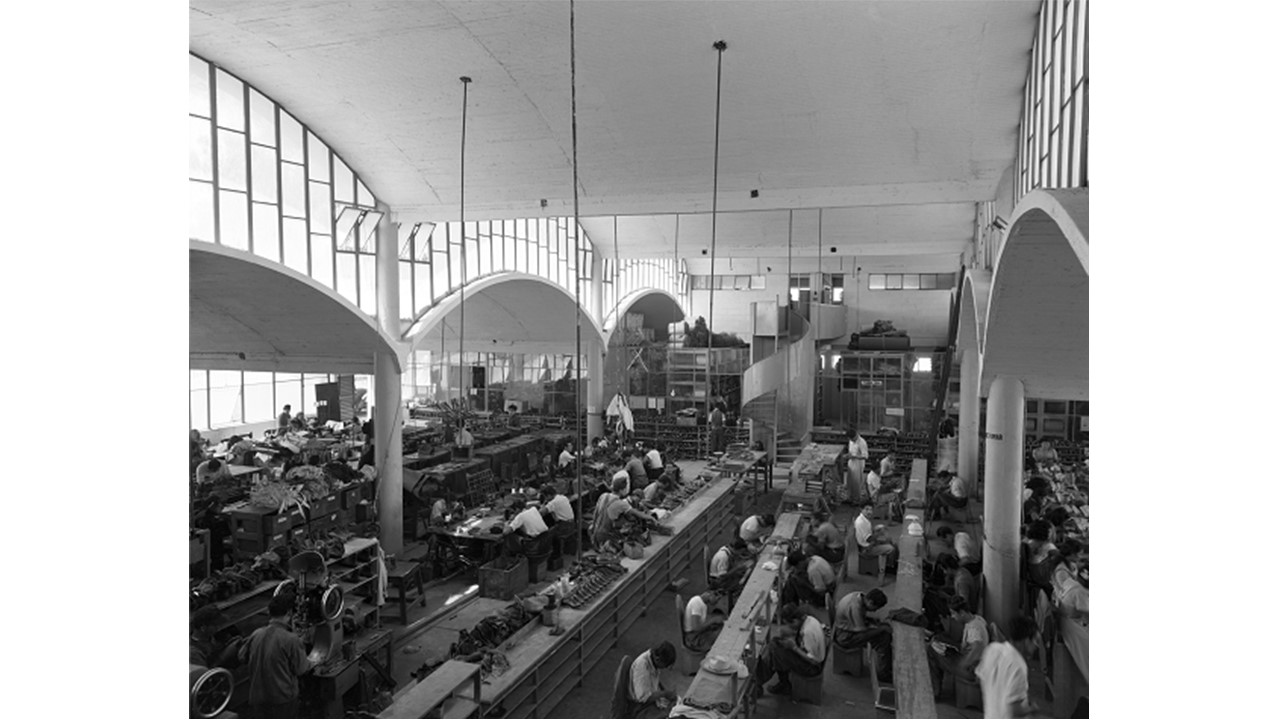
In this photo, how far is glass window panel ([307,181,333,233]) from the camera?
40.9 feet

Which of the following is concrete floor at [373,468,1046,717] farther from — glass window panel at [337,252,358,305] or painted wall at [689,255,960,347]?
painted wall at [689,255,960,347]

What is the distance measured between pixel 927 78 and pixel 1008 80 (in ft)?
2.92

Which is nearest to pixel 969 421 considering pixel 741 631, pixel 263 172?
pixel 741 631

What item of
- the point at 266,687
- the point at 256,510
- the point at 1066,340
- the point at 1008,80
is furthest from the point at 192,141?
the point at 1066,340

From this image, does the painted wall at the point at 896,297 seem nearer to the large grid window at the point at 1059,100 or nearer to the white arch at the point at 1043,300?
the white arch at the point at 1043,300

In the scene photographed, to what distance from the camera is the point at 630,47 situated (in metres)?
Result: 9.01

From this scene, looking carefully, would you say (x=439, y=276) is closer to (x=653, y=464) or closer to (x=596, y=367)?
(x=653, y=464)

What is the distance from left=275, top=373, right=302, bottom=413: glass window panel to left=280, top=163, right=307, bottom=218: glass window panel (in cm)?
1251

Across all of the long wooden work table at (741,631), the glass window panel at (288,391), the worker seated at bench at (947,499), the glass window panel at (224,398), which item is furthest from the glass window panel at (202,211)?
the glass window panel at (288,391)

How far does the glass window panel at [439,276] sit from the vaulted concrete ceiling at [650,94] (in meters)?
1.91

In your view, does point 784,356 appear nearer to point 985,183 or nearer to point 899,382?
point 899,382

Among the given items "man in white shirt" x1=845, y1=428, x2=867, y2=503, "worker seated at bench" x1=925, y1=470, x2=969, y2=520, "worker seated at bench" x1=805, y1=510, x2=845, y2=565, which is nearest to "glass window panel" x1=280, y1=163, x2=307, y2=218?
"worker seated at bench" x1=805, y1=510, x2=845, y2=565

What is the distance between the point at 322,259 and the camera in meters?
Result: 12.7

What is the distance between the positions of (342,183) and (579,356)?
7.65 metres
